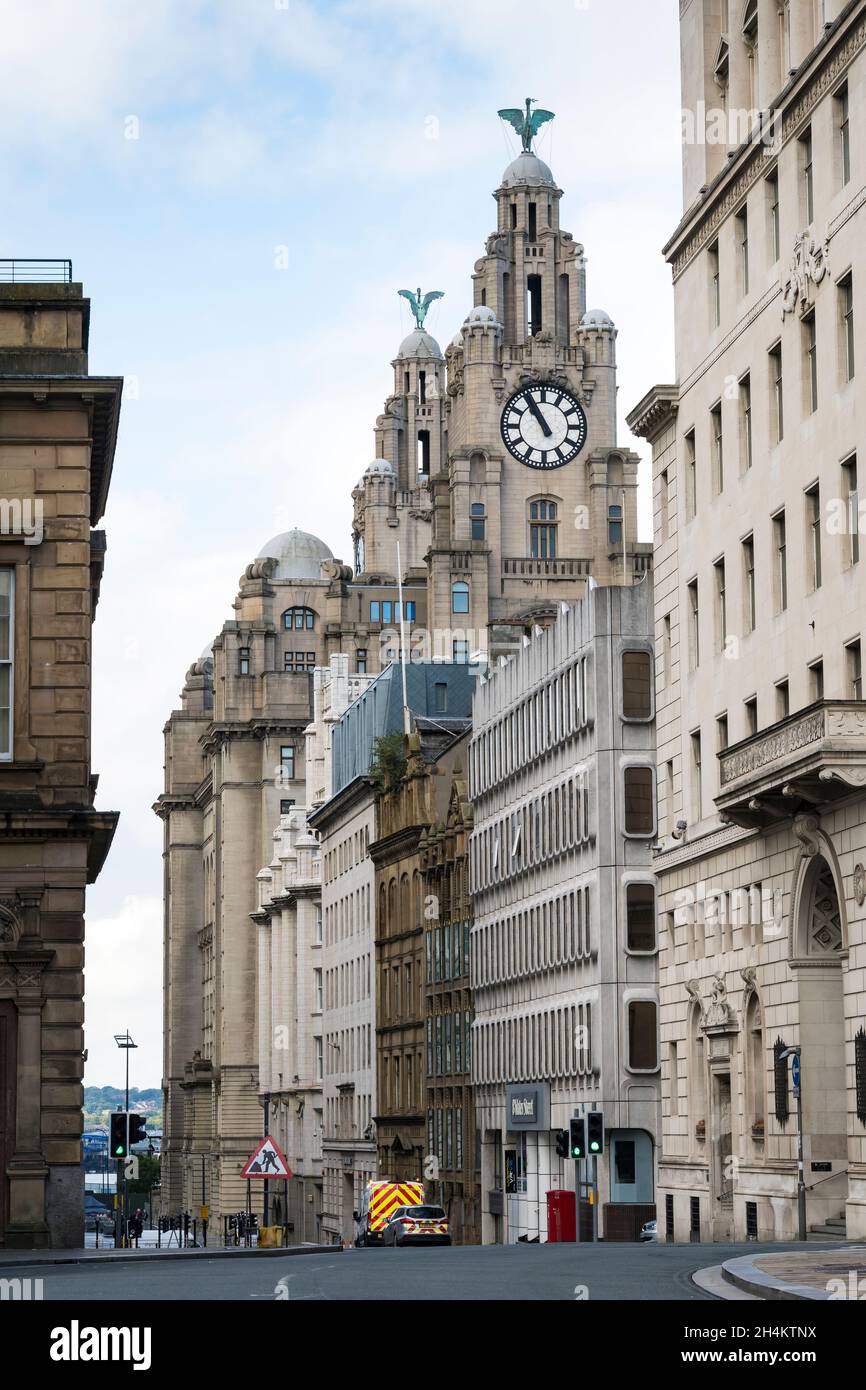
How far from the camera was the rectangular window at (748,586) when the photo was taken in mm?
61469

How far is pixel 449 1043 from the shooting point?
353 ft

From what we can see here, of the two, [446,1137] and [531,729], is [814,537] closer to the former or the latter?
[531,729]

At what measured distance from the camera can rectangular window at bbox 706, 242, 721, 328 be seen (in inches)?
2557

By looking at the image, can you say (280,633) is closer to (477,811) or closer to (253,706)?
(253,706)

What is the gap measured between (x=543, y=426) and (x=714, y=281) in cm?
9069

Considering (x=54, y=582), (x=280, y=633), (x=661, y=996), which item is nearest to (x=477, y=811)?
(x=661, y=996)

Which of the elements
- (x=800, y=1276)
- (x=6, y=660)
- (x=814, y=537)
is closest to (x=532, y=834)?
(x=814, y=537)

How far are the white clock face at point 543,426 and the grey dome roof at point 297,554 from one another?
3331 cm

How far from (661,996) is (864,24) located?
93.5 ft

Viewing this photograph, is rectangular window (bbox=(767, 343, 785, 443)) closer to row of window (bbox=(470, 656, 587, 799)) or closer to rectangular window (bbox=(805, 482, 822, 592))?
rectangular window (bbox=(805, 482, 822, 592))

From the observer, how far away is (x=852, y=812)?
51375 millimetres

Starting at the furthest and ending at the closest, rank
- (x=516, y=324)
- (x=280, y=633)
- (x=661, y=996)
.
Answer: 1. (x=280, y=633)
2. (x=516, y=324)
3. (x=661, y=996)

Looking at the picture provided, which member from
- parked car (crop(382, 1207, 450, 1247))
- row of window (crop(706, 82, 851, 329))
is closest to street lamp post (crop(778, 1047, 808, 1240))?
parked car (crop(382, 1207, 450, 1247))
